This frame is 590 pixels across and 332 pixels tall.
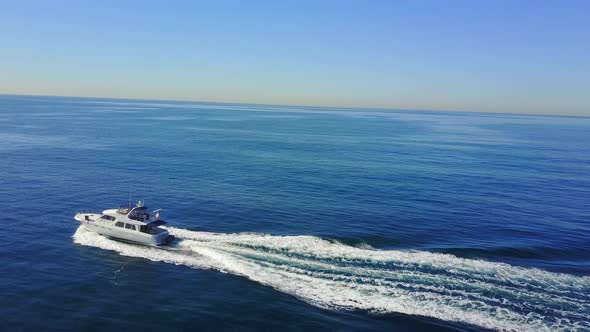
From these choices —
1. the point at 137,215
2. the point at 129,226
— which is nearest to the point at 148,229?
the point at 137,215

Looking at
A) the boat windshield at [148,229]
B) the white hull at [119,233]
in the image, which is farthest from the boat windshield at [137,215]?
the white hull at [119,233]

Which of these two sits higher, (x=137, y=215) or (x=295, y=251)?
(x=137, y=215)

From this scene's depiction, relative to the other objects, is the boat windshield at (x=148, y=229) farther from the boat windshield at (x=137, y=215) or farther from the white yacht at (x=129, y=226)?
the boat windshield at (x=137, y=215)

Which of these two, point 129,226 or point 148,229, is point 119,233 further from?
point 148,229

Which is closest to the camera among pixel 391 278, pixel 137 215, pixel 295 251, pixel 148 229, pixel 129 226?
pixel 391 278

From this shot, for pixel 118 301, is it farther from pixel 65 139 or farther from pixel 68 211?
pixel 65 139

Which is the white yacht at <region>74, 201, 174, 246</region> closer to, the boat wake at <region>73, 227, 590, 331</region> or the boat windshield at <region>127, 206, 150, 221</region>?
the boat windshield at <region>127, 206, 150, 221</region>

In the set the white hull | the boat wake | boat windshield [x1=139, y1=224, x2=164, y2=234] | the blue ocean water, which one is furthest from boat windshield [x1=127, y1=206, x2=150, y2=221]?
the blue ocean water
